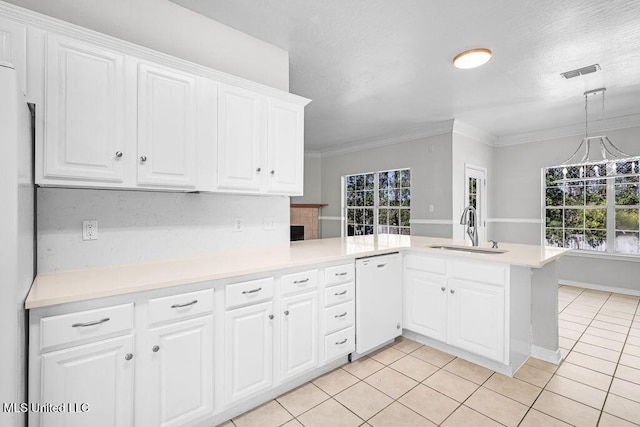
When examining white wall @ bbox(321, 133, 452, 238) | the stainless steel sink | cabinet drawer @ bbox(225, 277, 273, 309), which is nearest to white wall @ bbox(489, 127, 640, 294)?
white wall @ bbox(321, 133, 452, 238)

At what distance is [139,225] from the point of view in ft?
6.52

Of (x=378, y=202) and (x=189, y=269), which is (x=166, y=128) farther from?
(x=378, y=202)

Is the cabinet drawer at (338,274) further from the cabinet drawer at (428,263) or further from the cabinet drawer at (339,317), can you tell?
the cabinet drawer at (428,263)

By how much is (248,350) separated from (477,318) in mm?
1789

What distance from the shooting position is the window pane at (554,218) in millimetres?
5371

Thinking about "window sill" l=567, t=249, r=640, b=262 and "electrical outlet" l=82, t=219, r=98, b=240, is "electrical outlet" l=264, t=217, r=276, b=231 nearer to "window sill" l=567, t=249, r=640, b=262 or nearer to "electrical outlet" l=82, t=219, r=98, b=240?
"electrical outlet" l=82, t=219, r=98, b=240

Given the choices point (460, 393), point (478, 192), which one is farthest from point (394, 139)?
point (460, 393)

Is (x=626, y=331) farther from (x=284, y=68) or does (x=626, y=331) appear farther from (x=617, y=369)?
(x=284, y=68)

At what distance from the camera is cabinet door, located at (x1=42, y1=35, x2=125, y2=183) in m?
1.49

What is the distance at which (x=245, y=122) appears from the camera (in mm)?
2232

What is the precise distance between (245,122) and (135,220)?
3.30 feet

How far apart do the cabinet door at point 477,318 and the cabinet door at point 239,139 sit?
6.12 ft

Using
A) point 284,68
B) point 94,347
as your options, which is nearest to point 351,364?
point 94,347

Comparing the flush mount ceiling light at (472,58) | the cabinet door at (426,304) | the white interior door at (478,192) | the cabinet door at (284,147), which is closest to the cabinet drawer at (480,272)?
the cabinet door at (426,304)
